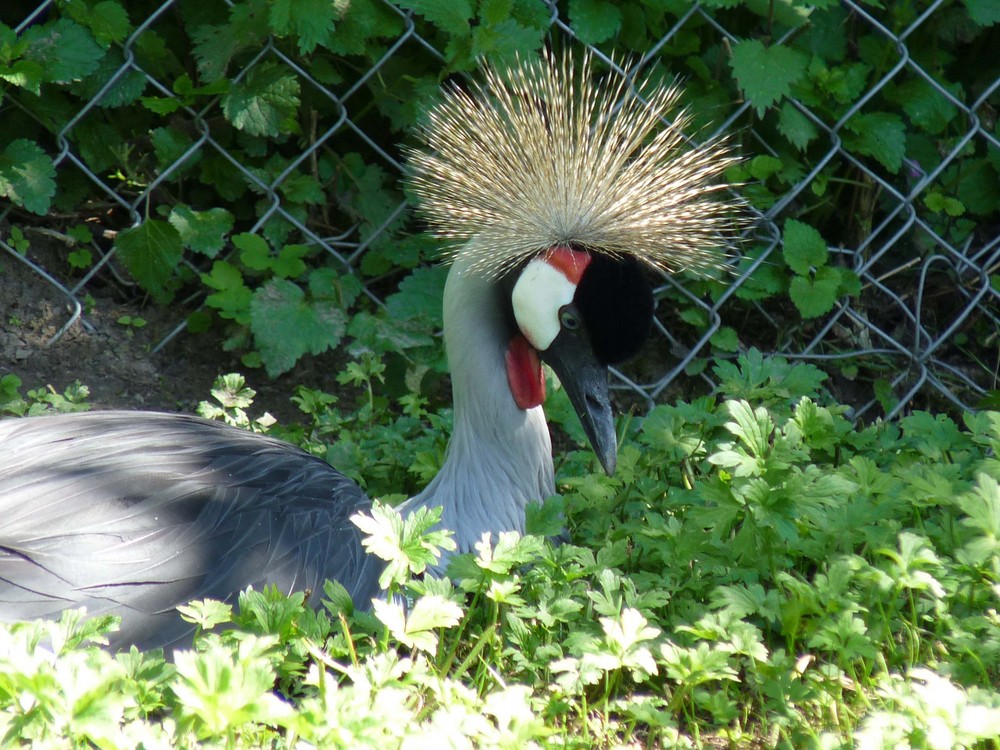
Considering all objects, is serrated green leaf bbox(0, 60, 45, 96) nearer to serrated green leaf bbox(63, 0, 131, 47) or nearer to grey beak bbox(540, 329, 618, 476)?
serrated green leaf bbox(63, 0, 131, 47)

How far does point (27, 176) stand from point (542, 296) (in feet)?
3.83

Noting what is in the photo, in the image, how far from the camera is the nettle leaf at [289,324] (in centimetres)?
214

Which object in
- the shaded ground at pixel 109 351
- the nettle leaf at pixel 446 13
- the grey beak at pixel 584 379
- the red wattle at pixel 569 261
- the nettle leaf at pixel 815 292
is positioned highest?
the nettle leaf at pixel 815 292

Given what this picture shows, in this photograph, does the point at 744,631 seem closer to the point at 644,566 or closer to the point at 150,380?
the point at 644,566

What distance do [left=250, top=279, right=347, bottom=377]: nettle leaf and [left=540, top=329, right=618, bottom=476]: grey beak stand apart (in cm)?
70

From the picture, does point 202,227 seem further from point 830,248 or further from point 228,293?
point 830,248

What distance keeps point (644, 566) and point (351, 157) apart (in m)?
1.20

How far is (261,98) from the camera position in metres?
2.17

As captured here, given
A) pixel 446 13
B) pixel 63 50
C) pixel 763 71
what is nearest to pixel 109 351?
pixel 63 50

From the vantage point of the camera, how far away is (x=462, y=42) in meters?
2.06

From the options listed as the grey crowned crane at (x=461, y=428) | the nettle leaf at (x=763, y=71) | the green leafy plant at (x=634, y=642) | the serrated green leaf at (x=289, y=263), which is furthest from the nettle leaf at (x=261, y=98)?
the green leafy plant at (x=634, y=642)

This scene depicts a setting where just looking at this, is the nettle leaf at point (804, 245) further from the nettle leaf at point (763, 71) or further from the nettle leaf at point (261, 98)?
the nettle leaf at point (261, 98)

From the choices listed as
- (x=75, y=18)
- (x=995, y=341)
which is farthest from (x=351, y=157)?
(x=995, y=341)

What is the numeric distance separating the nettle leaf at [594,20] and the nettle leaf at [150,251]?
90 cm
